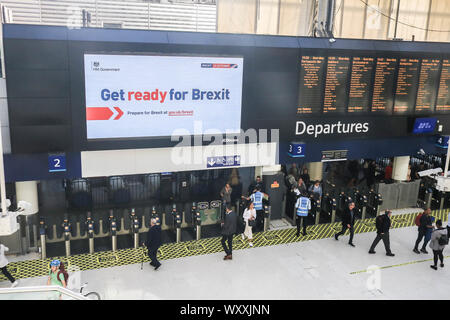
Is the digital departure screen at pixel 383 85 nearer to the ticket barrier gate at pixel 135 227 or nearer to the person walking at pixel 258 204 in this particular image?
the person walking at pixel 258 204

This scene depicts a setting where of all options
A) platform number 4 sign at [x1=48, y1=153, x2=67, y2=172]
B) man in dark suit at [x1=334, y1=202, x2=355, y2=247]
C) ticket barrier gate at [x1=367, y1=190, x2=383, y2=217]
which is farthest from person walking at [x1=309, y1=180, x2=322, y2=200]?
platform number 4 sign at [x1=48, y1=153, x2=67, y2=172]

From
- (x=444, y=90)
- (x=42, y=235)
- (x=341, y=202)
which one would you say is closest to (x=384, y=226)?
(x=341, y=202)

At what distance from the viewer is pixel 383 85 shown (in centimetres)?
1154

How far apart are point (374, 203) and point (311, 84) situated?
4.71 metres

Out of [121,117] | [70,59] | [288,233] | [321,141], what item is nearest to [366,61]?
[321,141]

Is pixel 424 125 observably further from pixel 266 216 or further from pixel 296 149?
pixel 266 216

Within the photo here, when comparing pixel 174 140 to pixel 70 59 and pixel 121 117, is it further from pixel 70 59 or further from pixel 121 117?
pixel 70 59

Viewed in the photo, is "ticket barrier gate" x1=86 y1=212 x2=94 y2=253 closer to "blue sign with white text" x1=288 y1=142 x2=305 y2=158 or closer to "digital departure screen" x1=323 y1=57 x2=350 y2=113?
"blue sign with white text" x1=288 y1=142 x2=305 y2=158

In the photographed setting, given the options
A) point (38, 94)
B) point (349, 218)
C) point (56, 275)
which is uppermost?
point (38, 94)

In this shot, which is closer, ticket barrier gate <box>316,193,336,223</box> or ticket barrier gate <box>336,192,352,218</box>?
ticket barrier gate <box>316,193,336,223</box>

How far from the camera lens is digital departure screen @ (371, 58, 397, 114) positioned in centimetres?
1141

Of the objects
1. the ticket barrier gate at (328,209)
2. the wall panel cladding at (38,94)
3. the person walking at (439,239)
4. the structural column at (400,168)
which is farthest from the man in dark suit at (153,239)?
the structural column at (400,168)

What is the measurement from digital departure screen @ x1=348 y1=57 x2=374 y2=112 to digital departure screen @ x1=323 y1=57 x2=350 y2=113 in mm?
205

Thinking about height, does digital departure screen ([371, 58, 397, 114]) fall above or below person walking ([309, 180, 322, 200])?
above
